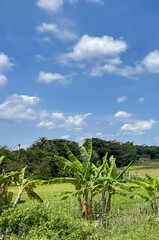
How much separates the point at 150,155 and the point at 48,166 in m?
66.6

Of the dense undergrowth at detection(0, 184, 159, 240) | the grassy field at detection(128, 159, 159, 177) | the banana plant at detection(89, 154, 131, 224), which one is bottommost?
the grassy field at detection(128, 159, 159, 177)

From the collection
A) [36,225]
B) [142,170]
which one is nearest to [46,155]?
[142,170]

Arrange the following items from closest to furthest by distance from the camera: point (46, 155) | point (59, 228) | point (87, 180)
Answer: point (59, 228) < point (87, 180) < point (46, 155)

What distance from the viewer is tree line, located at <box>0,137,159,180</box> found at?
30.8 m

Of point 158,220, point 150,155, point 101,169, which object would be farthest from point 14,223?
point 150,155

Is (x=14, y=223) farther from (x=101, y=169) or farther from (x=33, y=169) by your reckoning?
(x=33, y=169)

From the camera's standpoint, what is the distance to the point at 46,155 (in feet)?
119

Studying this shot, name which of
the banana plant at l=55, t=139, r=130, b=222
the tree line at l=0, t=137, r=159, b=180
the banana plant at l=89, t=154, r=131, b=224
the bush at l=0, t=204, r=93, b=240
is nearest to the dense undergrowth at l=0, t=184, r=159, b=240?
the bush at l=0, t=204, r=93, b=240

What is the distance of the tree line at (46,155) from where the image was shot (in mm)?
30827

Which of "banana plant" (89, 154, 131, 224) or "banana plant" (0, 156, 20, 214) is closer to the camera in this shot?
"banana plant" (0, 156, 20, 214)

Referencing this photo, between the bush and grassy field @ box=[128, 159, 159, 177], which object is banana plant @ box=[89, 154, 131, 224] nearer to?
the bush

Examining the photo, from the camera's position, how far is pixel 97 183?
30.3ft

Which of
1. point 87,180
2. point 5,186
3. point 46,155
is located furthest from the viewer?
point 46,155

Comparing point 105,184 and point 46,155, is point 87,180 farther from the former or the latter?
point 46,155
